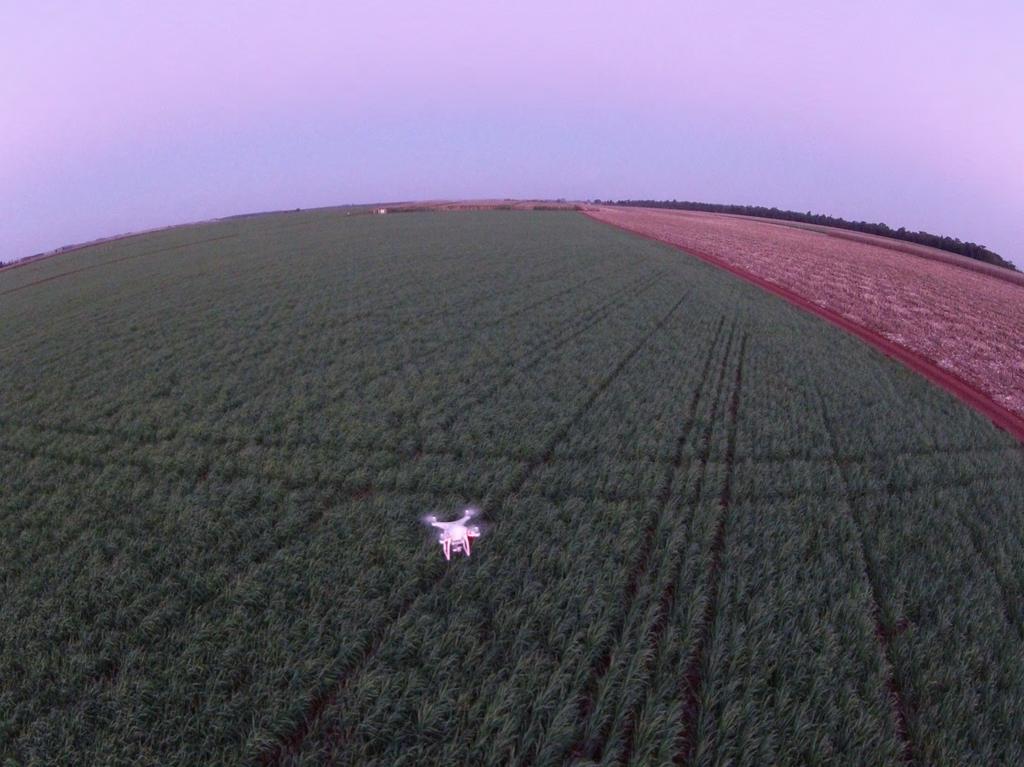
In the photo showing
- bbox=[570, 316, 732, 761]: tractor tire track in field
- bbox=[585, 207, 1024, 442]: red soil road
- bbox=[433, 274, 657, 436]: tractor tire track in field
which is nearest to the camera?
bbox=[570, 316, 732, 761]: tractor tire track in field

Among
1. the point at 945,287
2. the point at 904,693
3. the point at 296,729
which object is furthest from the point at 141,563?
the point at 945,287

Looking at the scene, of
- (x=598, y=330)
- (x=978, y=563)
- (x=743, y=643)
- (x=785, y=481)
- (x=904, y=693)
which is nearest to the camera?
(x=904, y=693)

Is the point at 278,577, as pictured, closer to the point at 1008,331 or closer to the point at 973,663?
the point at 973,663

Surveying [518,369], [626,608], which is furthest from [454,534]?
[518,369]

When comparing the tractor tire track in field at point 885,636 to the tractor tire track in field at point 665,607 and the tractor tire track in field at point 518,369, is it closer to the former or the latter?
the tractor tire track in field at point 665,607

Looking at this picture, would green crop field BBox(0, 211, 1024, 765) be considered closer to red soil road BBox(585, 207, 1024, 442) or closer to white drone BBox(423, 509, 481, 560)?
white drone BBox(423, 509, 481, 560)

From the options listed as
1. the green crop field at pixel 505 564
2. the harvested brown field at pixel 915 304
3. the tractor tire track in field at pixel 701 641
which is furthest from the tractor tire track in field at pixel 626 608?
the harvested brown field at pixel 915 304

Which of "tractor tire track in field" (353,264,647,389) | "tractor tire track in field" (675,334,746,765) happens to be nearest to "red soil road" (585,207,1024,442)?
"tractor tire track in field" (675,334,746,765)
